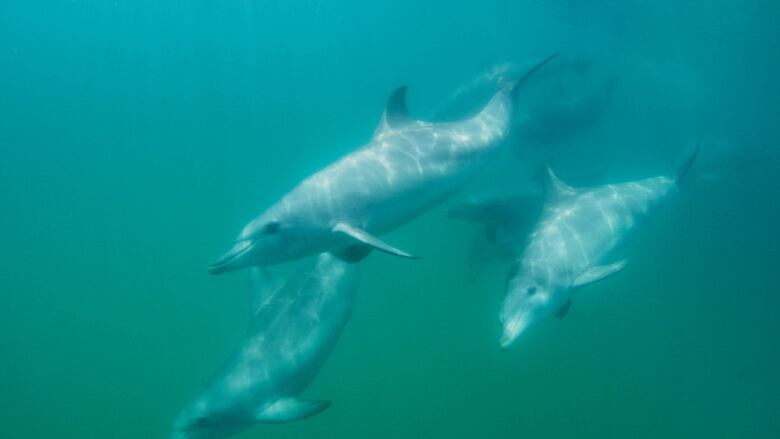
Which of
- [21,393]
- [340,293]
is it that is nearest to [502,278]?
[340,293]

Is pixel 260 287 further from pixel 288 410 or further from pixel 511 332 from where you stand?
pixel 511 332

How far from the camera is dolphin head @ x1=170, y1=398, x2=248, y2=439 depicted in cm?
645

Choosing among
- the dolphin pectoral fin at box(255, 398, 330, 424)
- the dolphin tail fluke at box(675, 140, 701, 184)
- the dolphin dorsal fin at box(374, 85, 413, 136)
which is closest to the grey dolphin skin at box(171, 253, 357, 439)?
the dolphin pectoral fin at box(255, 398, 330, 424)

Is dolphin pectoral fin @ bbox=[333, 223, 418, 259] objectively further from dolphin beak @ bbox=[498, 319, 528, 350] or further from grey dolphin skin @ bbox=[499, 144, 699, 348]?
grey dolphin skin @ bbox=[499, 144, 699, 348]

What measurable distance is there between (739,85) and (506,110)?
37413mm

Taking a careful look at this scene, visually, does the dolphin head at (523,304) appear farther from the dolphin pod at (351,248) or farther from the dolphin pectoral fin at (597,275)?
the dolphin pectoral fin at (597,275)

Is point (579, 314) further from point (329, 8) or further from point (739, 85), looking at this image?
point (329, 8)

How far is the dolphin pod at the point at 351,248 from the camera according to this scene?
19.7 feet

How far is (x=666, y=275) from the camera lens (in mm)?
14297

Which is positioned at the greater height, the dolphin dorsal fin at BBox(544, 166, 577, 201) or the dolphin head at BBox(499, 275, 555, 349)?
the dolphin dorsal fin at BBox(544, 166, 577, 201)

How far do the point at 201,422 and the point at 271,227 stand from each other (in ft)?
8.45

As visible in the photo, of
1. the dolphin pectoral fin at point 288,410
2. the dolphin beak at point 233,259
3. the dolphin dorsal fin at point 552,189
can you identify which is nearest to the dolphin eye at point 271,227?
the dolphin beak at point 233,259

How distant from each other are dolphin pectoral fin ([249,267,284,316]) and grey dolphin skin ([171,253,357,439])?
0.01 meters

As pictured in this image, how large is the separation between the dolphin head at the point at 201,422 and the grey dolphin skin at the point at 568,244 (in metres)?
3.43
